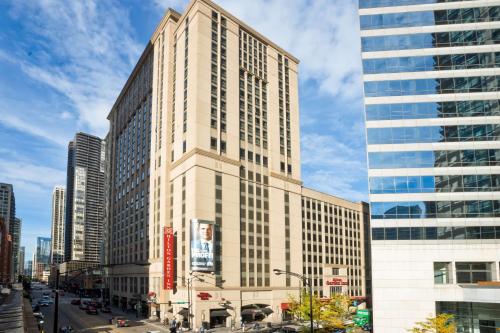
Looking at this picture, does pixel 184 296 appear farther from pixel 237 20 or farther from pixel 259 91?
pixel 237 20

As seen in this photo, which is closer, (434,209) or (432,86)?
(434,209)

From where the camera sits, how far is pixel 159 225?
8838 centimetres

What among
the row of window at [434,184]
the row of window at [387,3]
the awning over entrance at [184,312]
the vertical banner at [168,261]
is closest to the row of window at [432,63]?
the row of window at [387,3]

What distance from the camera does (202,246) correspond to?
6906 cm

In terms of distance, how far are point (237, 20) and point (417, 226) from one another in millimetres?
54380

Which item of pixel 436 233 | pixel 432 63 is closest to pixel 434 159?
pixel 436 233

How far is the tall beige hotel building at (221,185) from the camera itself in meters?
73.9

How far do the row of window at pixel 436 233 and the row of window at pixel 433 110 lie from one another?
14488mm

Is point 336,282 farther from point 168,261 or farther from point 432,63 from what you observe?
point 432,63

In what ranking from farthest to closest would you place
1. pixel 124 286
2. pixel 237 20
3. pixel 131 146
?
pixel 131 146
pixel 124 286
pixel 237 20

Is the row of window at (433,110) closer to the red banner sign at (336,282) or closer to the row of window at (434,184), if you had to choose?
the row of window at (434,184)

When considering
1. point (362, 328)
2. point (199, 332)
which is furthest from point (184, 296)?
point (362, 328)

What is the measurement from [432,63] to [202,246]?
42707mm

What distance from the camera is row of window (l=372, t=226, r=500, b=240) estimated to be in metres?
52.6
